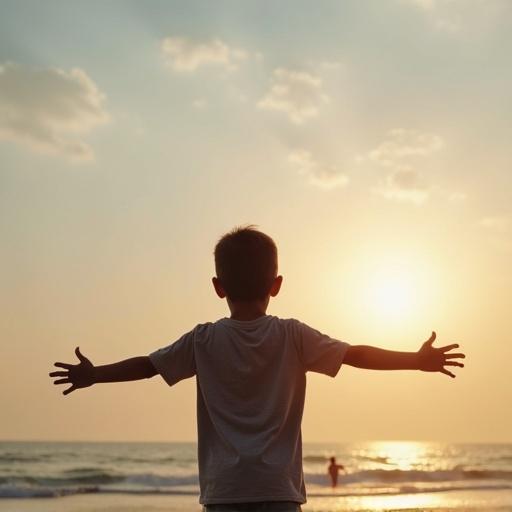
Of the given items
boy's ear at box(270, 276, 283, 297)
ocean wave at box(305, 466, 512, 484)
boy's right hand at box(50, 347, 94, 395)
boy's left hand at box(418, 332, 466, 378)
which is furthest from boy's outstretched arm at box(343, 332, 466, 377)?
ocean wave at box(305, 466, 512, 484)

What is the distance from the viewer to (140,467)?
1805 inches

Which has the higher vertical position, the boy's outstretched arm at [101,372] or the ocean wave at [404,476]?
the boy's outstretched arm at [101,372]

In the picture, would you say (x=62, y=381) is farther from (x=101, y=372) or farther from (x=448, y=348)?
(x=448, y=348)

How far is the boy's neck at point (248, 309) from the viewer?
3.90 metres

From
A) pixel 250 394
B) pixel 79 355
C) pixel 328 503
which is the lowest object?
pixel 328 503

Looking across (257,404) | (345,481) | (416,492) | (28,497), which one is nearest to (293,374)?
(257,404)


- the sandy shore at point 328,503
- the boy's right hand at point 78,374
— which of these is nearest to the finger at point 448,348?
the boy's right hand at point 78,374

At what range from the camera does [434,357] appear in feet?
12.8

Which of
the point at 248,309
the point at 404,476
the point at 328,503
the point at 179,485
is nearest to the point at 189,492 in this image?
the point at 328,503

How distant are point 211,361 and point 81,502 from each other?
743 inches

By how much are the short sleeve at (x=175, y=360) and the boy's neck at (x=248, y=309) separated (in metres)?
0.23

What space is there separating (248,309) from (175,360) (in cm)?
41

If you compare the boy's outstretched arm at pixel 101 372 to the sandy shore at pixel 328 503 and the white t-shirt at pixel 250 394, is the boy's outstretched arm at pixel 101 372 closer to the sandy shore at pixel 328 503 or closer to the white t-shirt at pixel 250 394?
the white t-shirt at pixel 250 394

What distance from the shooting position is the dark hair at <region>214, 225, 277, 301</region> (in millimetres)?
3789
